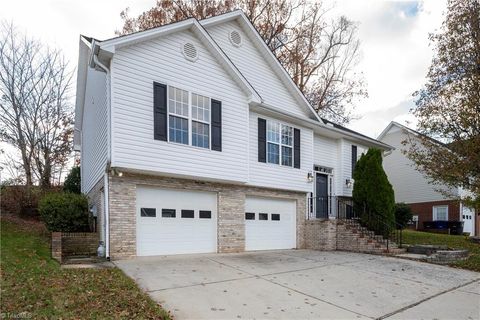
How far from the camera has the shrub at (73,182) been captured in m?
19.0

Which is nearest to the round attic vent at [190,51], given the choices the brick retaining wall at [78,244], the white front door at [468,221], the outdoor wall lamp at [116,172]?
the outdoor wall lamp at [116,172]

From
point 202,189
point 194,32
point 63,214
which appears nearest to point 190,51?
point 194,32

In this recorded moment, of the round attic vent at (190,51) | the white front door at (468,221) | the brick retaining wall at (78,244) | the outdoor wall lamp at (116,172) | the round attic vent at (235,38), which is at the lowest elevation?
the white front door at (468,221)

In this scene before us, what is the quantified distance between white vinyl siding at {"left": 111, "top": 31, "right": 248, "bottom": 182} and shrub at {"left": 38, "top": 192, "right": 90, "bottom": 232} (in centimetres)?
277

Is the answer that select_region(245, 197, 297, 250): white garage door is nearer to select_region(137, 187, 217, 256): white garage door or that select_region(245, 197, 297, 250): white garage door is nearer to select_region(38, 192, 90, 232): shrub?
select_region(137, 187, 217, 256): white garage door

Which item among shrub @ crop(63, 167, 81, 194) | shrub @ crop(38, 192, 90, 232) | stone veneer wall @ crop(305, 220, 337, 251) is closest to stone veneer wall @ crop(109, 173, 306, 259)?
stone veneer wall @ crop(305, 220, 337, 251)

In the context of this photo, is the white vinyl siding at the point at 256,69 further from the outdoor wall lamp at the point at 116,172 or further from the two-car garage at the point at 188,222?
the outdoor wall lamp at the point at 116,172

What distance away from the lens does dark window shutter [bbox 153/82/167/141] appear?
10.1m

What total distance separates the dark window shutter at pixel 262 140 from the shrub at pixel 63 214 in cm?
665

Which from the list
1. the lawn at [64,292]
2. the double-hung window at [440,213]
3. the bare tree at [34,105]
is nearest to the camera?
the lawn at [64,292]

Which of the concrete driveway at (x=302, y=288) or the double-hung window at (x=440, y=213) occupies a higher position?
the concrete driveway at (x=302, y=288)

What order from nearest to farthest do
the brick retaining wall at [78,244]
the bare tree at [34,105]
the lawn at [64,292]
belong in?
the lawn at [64,292] → the brick retaining wall at [78,244] → the bare tree at [34,105]

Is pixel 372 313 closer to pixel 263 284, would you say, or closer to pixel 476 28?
pixel 263 284

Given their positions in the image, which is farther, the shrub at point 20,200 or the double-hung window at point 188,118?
the shrub at point 20,200
